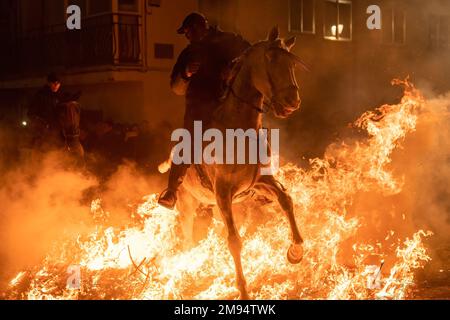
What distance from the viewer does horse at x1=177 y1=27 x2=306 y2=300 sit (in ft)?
21.2

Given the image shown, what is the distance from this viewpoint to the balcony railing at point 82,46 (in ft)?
59.1

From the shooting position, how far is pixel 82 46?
1911cm

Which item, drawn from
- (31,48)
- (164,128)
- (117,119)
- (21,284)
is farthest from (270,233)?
(31,48)

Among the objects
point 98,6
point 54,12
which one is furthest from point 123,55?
point 54,12

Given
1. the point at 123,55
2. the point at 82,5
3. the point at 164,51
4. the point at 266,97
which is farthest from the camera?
the point at 82,5

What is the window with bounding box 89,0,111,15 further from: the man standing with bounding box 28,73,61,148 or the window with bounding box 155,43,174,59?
the man standing with bounding box 28,73,61,148

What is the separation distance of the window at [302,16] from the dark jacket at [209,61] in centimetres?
1409

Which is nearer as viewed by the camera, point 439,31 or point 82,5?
point 82,5

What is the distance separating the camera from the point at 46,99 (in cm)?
1298

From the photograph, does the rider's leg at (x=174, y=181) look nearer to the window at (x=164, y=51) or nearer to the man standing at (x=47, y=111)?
the man standing at (x=47, y=111)

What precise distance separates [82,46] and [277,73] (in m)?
13.7

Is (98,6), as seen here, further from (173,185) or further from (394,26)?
(173,185)

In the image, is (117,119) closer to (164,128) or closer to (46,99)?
(164,128)

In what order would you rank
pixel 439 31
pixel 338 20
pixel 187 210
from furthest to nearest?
pixel 439 31 < pixel 338 20 < pixel 187 210
